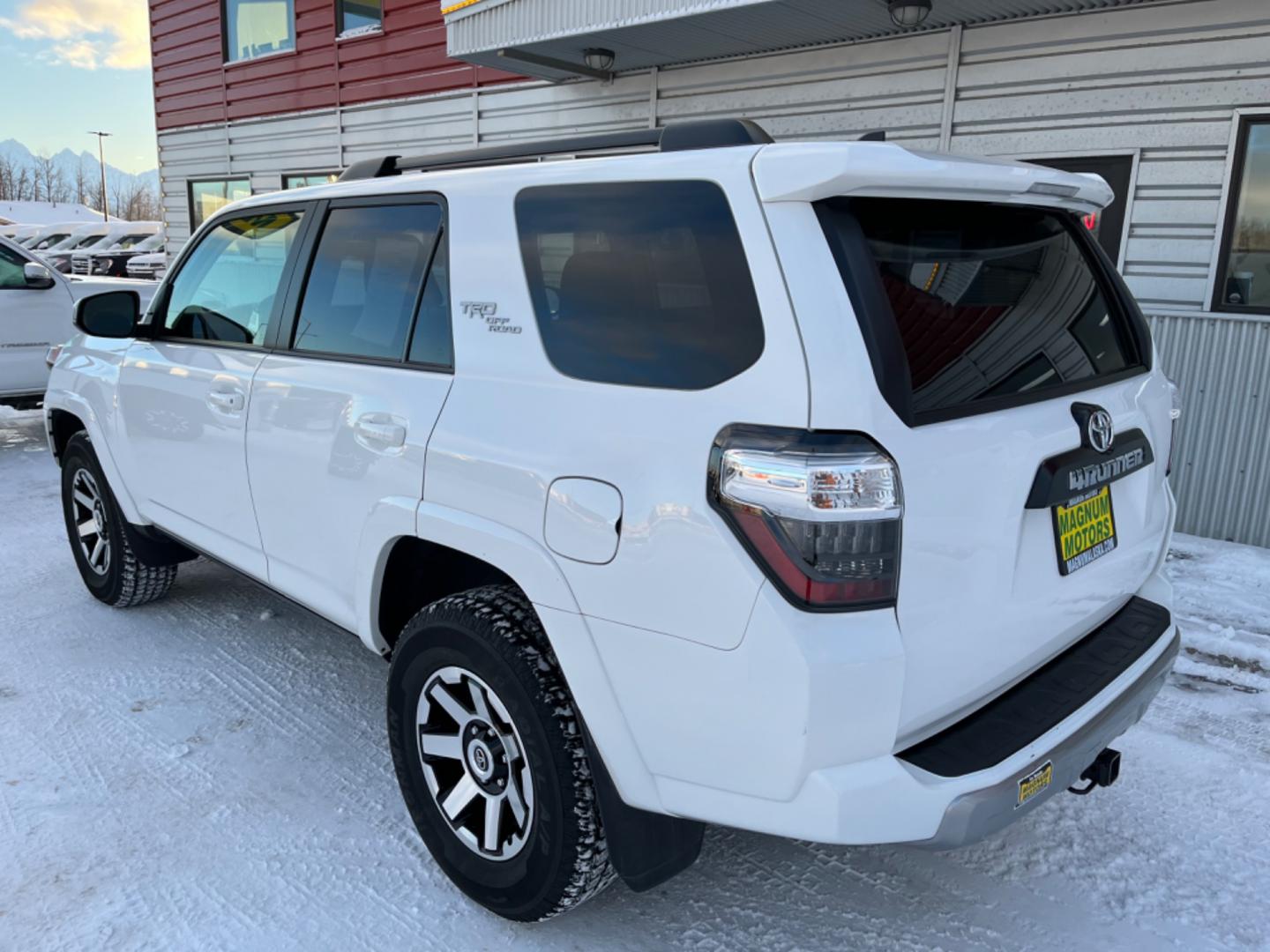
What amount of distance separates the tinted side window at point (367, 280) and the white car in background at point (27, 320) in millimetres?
6194

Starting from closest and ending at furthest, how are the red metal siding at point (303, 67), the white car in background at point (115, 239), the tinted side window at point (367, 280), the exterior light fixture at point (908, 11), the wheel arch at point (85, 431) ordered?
the tinted side window at point (367, 280)
the wheel arch at point (85, 431)
the exterior light fixture at point (908, 11)
the red metal siding at point (303, 67)
the white car in background at point (115, 239)

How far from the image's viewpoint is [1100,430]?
224cm

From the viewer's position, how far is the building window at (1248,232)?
554 cm

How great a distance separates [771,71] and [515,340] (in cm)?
603

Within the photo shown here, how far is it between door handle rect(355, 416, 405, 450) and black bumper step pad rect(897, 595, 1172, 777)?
4.83 ft

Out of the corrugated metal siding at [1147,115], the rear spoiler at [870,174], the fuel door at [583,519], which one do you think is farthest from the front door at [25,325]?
the rear spoiler at [870,174]

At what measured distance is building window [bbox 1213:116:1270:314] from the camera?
5.54 meters

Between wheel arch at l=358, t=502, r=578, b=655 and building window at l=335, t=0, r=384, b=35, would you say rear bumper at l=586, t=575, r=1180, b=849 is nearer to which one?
wheel arch at l=358, t=502, r=578, b=655

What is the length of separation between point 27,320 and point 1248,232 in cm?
929

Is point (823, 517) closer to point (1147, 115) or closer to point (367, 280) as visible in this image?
point (367, 280)

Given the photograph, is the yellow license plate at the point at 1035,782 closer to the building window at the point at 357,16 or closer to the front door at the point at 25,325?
the front door at the point at 25,325

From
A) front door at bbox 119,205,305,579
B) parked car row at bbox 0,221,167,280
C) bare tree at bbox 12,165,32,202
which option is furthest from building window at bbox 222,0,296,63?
bare tree at bbox 12,165,32,202

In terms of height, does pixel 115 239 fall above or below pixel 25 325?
above

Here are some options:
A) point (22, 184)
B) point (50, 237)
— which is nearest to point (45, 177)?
point (22, 184)
